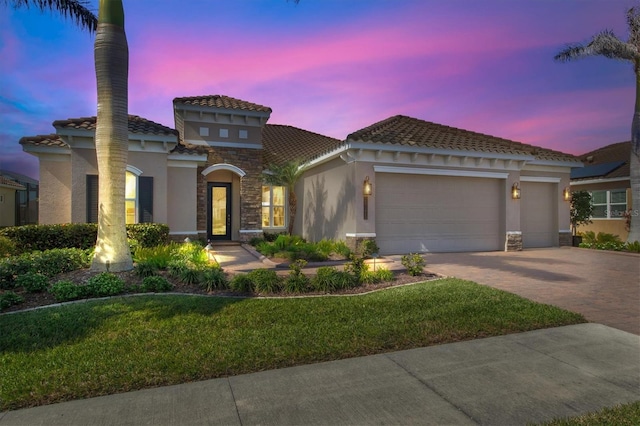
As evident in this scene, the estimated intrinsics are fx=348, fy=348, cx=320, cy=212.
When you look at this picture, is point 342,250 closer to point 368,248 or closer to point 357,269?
point 368,248

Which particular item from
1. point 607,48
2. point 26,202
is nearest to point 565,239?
point 607,48

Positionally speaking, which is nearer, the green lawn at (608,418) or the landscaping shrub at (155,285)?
the green lawn at (608,418)

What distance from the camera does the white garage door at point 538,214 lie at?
49.3ft

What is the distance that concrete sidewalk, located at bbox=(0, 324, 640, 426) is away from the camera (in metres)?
2.89

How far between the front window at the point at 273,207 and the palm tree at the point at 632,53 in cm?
1425

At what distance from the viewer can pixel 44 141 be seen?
1200 centimetres

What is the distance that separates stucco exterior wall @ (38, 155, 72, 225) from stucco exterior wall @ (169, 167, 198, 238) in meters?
3.25

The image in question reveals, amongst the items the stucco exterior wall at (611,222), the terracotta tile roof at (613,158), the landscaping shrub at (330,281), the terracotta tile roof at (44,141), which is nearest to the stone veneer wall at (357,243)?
the landscaping shrub at (330,281)

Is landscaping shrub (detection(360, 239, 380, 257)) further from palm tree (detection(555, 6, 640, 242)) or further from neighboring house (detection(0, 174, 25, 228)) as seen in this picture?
neighboring house (detection(0, 174, 25, 228))

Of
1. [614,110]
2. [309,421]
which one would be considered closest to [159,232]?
[309,421]

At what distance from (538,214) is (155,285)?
15454 millimetres

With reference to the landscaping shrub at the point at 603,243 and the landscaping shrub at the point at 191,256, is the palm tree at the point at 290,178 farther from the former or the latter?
the landscaping shrub at the point at 603,243

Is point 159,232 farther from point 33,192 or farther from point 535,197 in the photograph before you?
point 33,192

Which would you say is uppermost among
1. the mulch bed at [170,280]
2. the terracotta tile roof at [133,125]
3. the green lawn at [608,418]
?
the terracotta tile roof at [133,125]
